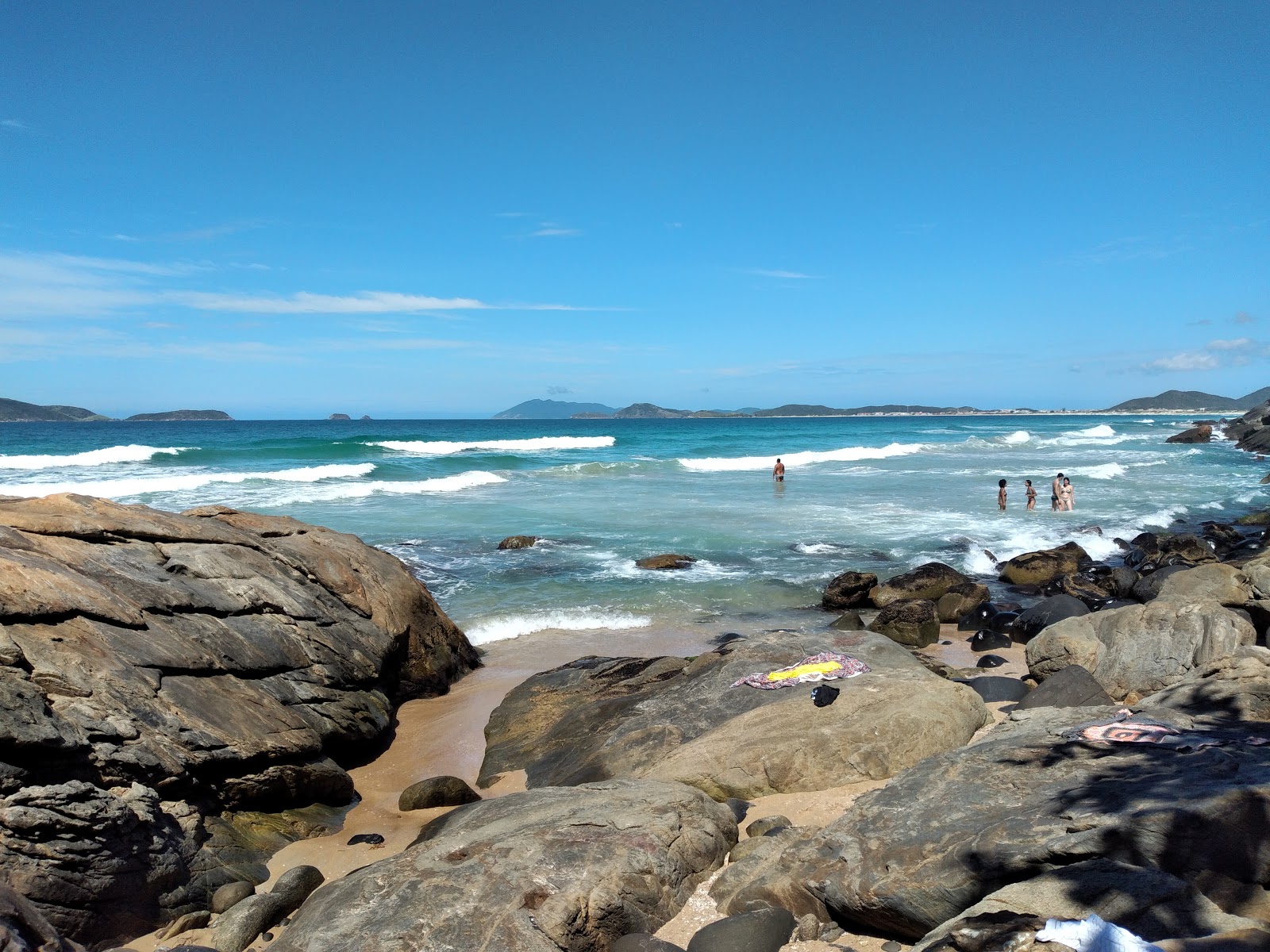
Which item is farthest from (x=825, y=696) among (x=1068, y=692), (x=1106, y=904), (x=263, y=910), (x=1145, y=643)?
(x=263, y=910)

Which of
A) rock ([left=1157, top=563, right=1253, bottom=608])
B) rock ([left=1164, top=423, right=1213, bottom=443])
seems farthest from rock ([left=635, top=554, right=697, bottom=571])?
rock ([left=1164, top=423, right=1213, bottom=443])

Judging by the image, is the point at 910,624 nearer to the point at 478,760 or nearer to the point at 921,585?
the point at 921,585

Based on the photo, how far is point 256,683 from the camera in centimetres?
705

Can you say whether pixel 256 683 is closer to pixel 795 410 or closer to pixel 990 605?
pixel 990 605

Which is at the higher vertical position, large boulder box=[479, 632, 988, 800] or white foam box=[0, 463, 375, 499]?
white foam box=[0, 463, 375, 499]

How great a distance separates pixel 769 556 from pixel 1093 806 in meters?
13.4

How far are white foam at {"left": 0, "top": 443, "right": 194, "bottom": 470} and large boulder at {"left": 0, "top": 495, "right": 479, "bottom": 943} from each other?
139 feet

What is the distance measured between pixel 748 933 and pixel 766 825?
56.0 inches

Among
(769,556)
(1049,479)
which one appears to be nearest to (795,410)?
(1049,479)

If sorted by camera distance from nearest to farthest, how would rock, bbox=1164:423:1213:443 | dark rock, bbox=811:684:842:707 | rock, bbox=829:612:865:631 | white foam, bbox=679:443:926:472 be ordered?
1. dark rock, bbox=811:684:842:707
2. rock, bbox=829:612:865:631
3. white foam, bbox=679:443:926:472
4. rock, bbox=1164:423:1213:443

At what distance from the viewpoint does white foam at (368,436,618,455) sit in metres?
58.3

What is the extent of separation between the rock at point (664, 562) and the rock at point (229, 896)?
10916 millimetres

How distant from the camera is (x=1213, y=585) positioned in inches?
373

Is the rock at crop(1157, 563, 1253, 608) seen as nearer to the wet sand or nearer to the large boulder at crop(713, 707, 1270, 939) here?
the wet sand
